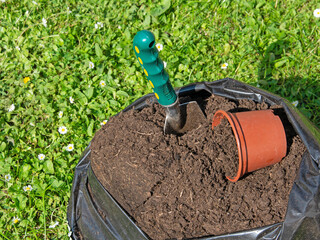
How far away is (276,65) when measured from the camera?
2.64 metres

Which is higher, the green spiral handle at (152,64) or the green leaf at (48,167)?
the green spiral handle at (152,64)

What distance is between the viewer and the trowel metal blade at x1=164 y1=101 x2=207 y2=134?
181 centimetres

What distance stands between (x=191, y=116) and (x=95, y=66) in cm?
126

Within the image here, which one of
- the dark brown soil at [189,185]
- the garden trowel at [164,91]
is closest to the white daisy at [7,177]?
the dark brown soil at [189,185]

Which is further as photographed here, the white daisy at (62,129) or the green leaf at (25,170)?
the white daisy at (62,129)

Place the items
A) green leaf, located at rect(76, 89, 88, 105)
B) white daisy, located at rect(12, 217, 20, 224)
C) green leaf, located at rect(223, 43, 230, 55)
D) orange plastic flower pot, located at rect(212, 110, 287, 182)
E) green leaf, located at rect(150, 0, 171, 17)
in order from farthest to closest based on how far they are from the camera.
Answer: green leaf, located at rect(150, 0, 171, 17) → green leaf, located at rect(223, 43, 230, 55) → green leaf, located at rect(76, 89, 88, 105) → white daisy, located at rect(12, 217, 20, 224) → orange plastic flower pot, located at rect(212, 110, 287, 182)

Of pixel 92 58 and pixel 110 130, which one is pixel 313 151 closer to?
pixel 110 130

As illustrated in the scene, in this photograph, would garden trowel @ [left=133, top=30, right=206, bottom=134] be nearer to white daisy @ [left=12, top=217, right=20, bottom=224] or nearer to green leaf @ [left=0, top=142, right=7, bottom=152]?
white daisy @ [left=12, top=217, right=20, bottom=224]

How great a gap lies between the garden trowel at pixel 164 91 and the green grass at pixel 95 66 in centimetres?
82

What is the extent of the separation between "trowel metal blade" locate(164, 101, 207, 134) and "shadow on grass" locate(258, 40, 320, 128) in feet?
3.16

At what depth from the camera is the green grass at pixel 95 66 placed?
2.35 meters

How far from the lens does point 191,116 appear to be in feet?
5.99

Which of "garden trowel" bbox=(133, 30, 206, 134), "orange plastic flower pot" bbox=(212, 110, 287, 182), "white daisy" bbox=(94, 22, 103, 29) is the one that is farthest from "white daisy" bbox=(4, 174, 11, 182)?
"orange plastic flower pot" bbox=(212, 110, 287, 182)

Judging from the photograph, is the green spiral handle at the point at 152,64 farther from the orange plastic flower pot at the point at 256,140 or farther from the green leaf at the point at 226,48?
the green leaf at the point at 226,48
